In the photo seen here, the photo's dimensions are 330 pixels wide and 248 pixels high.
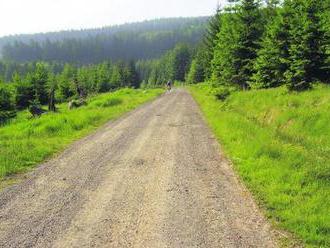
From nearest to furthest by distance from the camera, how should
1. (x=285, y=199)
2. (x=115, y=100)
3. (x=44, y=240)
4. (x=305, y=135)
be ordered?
(x=44, y=240) < (x=285, y=199) < (x=305, y=135) < (x=115, y=100)

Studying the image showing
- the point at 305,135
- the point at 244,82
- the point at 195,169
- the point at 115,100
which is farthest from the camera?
the point at 115,100

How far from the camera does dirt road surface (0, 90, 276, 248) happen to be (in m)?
7.39

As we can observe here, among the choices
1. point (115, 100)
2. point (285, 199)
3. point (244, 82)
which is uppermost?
point (285, 199)

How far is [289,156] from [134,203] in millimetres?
5527

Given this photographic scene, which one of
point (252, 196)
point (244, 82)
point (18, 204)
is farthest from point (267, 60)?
point (18, 204)

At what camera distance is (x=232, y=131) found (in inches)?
684

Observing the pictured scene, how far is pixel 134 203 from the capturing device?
916cm

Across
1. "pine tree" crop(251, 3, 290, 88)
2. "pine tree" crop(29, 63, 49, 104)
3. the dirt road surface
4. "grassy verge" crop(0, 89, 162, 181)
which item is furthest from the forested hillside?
"pine tree" crop(29, 63, 49, 104)

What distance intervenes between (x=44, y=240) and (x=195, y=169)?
18.3ft

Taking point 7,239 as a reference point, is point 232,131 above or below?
below

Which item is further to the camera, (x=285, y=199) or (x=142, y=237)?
(x=285, y=199)

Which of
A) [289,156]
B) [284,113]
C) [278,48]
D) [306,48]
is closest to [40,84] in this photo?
[278,48]

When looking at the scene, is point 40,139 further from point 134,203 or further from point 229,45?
point 229,45

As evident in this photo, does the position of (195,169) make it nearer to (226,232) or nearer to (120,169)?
(120,169)
